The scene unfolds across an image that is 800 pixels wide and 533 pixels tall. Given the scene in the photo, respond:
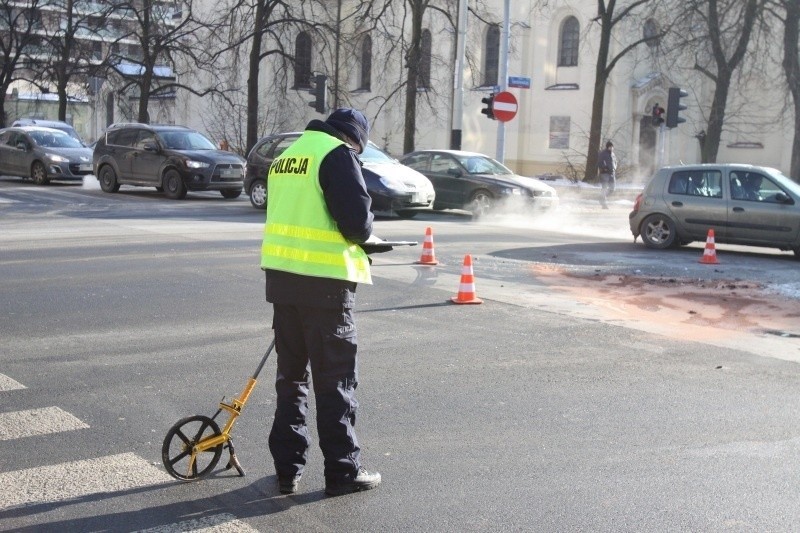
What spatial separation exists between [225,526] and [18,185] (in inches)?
1070

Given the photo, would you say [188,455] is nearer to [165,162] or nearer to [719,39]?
[165,162]

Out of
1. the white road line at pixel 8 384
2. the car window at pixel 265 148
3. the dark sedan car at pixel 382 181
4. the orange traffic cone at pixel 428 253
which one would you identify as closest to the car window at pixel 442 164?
the dark sedan car at pixel 382 181

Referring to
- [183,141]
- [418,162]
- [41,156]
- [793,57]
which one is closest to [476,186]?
[418,162]

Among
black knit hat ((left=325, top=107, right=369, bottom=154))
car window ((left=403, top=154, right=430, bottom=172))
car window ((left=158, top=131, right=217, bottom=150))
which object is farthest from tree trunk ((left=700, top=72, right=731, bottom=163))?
black knit hat ((left=325, top=107, right=369, bottom=154))

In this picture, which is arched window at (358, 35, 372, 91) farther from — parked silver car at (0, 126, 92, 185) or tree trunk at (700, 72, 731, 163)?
parked silver car at (0, 126, 92, 185)

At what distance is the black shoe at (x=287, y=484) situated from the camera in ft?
17.7

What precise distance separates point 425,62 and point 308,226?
146 ft

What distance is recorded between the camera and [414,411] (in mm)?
7035

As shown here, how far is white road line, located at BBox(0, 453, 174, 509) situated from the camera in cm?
524

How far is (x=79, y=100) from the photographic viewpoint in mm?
66188

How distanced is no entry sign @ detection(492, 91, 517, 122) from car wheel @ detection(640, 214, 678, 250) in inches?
441

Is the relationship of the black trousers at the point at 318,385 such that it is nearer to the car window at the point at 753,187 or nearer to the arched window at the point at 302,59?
the car window at the point at 753,187

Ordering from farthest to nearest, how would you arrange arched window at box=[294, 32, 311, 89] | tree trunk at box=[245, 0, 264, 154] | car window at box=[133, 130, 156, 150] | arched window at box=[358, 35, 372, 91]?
arched window at box=[358, 35, 372, 91] < arched window at box=[294, 32, 311, 89] < tree trunk at box=[245, 0, 264, 154] < car window at box=[133, 130, 156, 150]

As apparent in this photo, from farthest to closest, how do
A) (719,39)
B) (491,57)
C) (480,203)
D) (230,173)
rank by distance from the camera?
(491,57)
(719,39)
(230,173)
(480,203)
